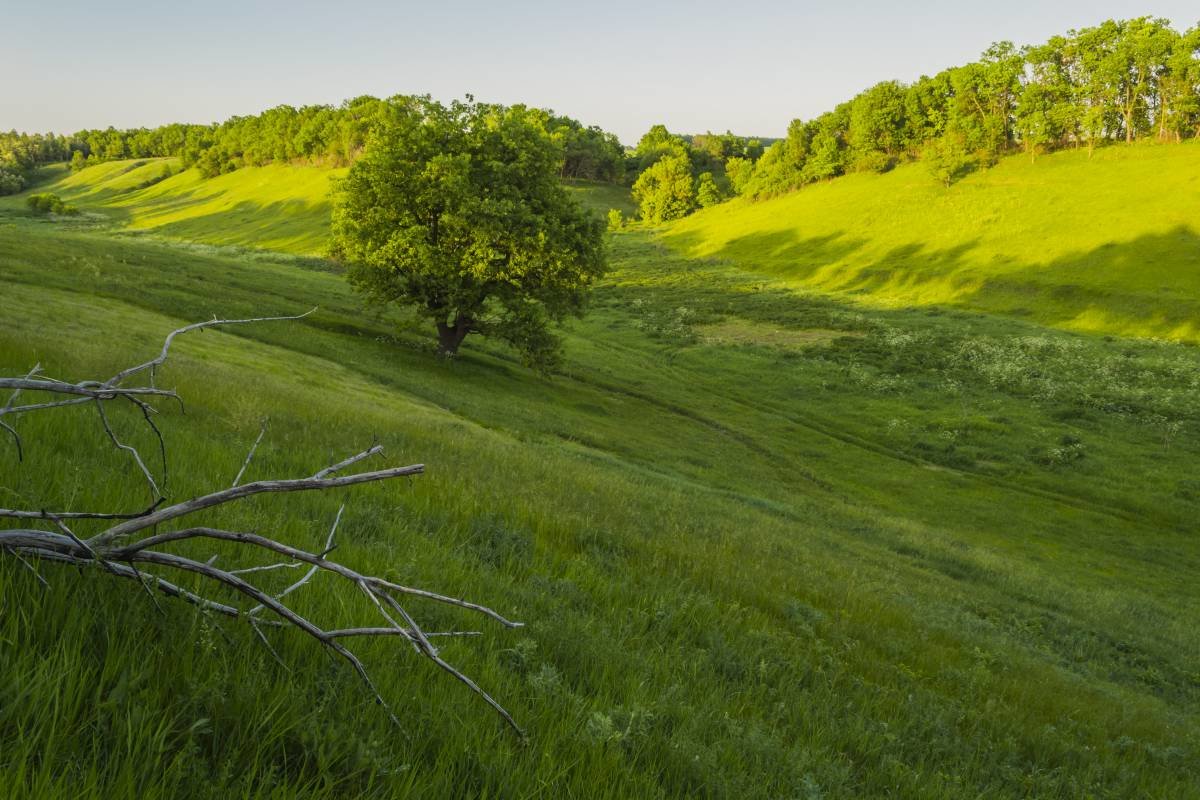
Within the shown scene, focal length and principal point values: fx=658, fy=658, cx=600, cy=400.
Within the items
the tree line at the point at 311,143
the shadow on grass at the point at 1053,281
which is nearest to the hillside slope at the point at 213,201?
the tree line at the point at 311,143

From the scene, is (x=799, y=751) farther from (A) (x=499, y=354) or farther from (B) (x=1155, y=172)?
(B) (x=1155, y=172)

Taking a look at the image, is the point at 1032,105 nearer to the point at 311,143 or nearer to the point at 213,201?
the point at 311,143

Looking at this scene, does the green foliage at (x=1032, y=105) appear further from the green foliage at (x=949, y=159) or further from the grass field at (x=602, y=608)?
the grass field at (x=602, y=608)

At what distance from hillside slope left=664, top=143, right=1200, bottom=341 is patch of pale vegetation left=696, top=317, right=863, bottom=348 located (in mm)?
16771

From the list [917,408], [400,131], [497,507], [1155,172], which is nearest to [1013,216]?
[1155,172]

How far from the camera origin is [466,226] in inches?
1314

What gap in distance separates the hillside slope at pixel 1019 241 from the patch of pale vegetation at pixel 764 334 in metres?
16.8

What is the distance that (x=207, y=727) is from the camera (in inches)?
80.4

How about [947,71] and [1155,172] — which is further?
[947,71]

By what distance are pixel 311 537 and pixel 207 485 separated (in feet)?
3.77

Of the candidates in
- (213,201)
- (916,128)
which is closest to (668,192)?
(916,128)

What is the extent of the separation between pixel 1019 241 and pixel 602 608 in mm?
93841

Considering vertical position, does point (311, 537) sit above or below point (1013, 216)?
below

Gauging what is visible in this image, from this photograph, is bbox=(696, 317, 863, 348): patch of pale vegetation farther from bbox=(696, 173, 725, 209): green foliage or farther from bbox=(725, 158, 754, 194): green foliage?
bbox=(696, 173, 725, 209): green foliage
